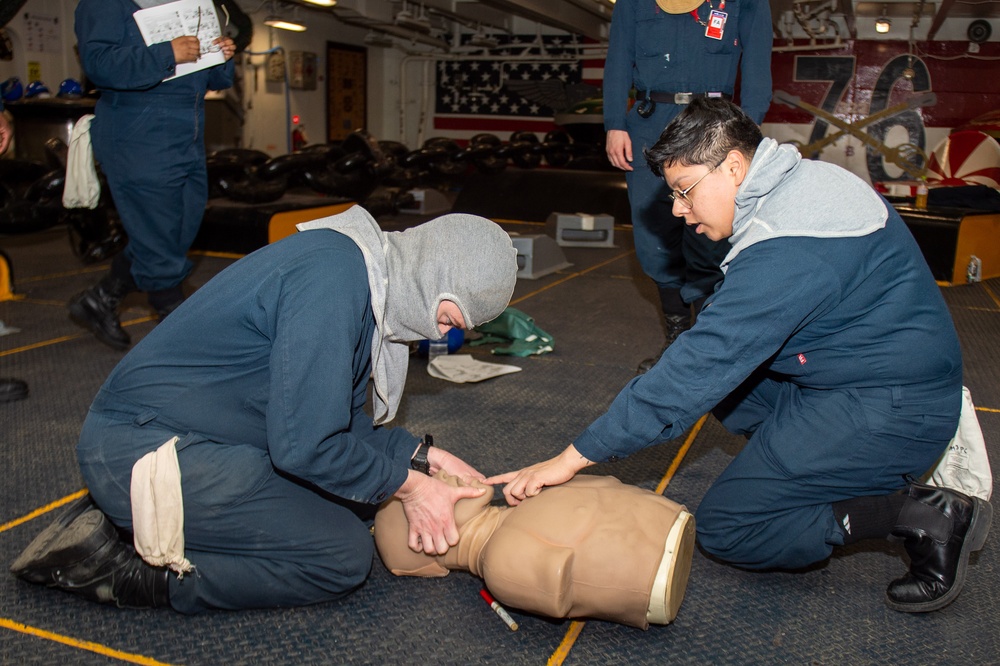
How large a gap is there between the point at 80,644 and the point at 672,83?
8.31 ft

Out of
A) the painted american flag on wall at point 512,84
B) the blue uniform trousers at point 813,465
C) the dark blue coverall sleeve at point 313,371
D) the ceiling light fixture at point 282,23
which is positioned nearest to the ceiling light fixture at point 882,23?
the painted american flag on wall at point 512,84

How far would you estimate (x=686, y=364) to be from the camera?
153cm

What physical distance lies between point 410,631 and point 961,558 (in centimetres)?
109

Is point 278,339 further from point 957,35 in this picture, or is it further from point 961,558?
point 957,35

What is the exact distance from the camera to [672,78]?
3051 millimetres

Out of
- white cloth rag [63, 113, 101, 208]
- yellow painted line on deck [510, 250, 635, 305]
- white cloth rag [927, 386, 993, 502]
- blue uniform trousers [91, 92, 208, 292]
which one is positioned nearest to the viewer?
white cloth rag [927, 386, 993, 502]

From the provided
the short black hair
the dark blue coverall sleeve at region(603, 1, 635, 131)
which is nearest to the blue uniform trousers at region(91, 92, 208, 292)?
the dark blue coverall sleeve at region(603, 1, 635, 131)

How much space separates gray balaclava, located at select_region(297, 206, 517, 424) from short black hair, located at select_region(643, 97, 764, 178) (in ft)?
1.19

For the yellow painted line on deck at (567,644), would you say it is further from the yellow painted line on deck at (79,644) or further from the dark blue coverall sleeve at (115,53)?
the dark blue coverall sleeve at (115,53)

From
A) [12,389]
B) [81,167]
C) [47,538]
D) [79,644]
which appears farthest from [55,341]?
[79,644]

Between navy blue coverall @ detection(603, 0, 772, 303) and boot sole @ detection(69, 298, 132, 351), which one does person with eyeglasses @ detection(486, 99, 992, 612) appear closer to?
navy blue coverall @ detection(603, 0, 772, 303)

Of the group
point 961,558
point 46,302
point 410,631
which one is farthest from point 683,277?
point 46,302

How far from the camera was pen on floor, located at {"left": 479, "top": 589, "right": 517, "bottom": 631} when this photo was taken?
162cm

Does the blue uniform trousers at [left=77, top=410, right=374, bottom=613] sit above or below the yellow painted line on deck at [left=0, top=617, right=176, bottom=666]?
above
